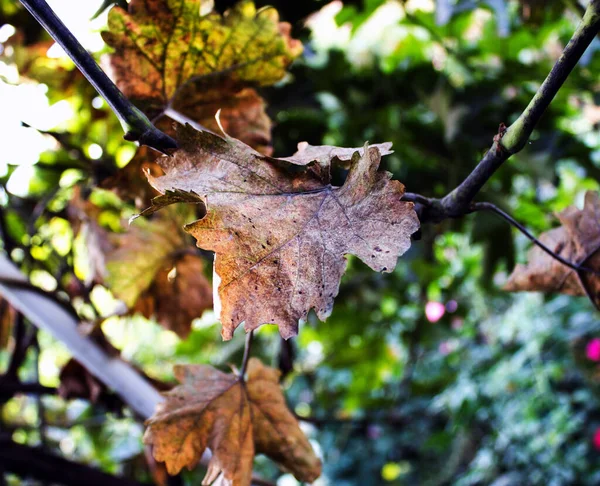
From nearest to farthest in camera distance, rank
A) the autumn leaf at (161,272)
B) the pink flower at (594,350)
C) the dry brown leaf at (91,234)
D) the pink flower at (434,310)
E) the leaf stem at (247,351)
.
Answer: the leaf stem at (247,351), the autumn leaf at (161,272), the dry brown leaf at (91,234), the pink flower at (434,310), the pink flower at (594,350)

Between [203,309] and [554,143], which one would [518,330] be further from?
→ [203,309]

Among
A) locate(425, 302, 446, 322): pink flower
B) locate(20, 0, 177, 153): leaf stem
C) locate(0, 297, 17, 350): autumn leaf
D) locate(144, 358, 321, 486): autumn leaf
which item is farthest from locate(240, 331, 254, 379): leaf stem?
locate(425, 302, 446, 322): pink flower

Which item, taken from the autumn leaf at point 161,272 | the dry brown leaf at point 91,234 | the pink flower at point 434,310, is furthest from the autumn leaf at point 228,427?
the pink flower at point 434,310

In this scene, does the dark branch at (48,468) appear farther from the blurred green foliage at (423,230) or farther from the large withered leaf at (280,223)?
the large withered leaf at (280,223)

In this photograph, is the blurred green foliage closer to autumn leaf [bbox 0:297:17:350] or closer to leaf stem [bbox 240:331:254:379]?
autumn leaf [bbox 0:297:17:350]

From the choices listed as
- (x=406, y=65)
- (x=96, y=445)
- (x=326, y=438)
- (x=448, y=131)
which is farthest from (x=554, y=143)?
(x=326, y=438)

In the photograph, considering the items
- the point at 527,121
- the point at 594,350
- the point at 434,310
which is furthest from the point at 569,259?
the point at 594,350

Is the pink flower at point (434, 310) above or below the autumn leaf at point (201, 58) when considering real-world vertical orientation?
below

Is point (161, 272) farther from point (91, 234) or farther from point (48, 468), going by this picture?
point (48, 468)
